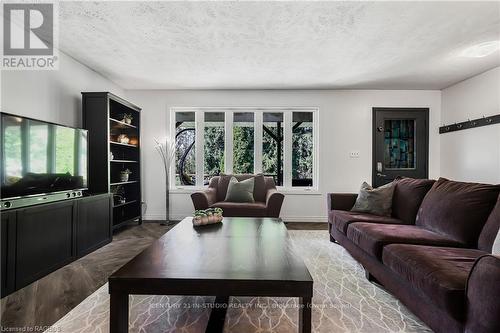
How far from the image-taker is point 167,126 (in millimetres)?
4797

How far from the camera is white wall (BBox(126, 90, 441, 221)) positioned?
4.71 metres

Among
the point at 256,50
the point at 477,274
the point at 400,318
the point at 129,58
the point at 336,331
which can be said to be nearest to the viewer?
the point at 477,274

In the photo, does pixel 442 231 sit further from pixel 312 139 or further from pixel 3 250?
pixel 3 250

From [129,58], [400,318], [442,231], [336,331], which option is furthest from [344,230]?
[129,58]

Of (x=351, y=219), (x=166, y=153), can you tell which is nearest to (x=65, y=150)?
(x=166, y=153)

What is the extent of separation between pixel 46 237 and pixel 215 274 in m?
1.97

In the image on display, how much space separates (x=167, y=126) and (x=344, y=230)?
142 inches

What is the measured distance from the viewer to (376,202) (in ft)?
9.85

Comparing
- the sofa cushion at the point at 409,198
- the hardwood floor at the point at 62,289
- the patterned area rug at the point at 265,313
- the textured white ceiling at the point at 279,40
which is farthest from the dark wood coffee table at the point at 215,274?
the textured white ceiling at the point at 279,40

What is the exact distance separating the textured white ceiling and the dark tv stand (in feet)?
6.05

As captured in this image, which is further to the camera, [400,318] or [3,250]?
[3,250]

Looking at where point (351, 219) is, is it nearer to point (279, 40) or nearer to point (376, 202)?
point (376, 202)

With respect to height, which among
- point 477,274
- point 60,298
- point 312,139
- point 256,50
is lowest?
point 60,298

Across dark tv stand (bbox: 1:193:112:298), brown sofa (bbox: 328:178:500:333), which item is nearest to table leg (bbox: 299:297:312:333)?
brown sofa (bbox: 328:178:500:333)
